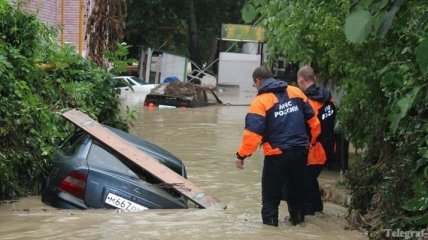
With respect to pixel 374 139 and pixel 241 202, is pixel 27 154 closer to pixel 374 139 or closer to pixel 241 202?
pixel 241 202

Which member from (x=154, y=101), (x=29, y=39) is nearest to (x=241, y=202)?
(x=29, y=39)

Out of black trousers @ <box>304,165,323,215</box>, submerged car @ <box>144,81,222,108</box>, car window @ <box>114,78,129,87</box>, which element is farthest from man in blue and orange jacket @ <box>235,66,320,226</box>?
submerged car @ <box>144,81,222,108</box>

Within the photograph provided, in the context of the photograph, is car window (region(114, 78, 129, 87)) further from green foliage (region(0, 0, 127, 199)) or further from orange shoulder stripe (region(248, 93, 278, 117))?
orange shoulder stripe (region(248, 93, 278, 117))

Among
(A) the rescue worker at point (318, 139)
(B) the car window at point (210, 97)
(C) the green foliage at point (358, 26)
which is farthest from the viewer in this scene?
(B) the car window at point (210, 97)

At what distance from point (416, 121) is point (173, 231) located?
7.88 ft

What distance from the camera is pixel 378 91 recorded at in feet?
20.8

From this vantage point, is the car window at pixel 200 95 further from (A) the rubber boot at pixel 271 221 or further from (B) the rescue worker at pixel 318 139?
(A) the rubber boot at pixel 271 221

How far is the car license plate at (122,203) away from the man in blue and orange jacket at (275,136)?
3.80ft

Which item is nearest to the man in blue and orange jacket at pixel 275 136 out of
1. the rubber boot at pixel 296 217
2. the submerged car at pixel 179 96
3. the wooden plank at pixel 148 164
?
the rubber boot at pixel 296 217

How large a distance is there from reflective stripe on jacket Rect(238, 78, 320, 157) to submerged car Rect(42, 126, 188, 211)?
111 cm

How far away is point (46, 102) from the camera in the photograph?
27.2ft

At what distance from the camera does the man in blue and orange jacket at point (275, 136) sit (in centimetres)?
594

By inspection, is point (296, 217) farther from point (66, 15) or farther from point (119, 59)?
point (66, 15)

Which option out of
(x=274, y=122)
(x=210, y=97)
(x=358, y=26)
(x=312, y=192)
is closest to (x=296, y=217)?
(x=312, y=192)
